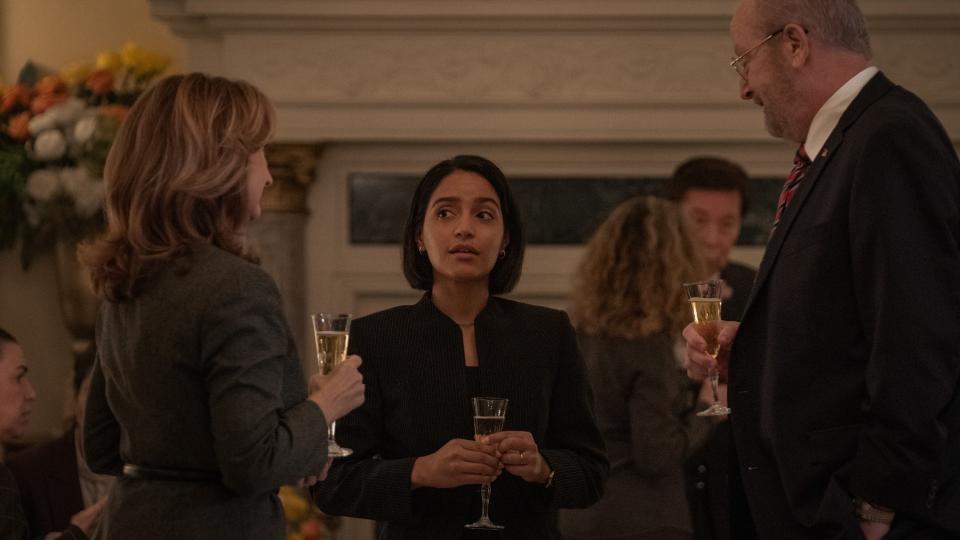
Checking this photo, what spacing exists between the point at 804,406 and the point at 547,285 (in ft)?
9.04

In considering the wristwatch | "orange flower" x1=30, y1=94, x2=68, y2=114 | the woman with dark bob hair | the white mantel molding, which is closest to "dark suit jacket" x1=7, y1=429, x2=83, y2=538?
the woman with dark bob hair

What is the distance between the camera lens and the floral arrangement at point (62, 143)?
4.47 metres

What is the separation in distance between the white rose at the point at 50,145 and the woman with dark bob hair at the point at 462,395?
224 cm

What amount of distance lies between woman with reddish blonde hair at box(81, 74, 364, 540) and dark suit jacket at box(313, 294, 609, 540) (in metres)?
0.48

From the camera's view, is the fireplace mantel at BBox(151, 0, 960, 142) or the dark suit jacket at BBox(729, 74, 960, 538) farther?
the fireplace mantel at BBox(151, 0, 960, 142)

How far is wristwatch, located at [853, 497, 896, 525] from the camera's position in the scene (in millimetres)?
1956

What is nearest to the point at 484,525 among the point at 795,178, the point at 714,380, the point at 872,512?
the point at 714,380

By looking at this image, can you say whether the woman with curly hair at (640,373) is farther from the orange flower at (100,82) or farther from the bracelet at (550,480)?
the orange flower at (100,82)

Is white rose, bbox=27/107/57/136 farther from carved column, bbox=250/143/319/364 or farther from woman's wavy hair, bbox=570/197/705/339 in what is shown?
woman's wavy hair, bbox=570/197/705/339

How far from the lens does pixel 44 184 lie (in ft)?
14.7

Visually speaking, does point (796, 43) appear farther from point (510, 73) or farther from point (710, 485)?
point (510, 73)

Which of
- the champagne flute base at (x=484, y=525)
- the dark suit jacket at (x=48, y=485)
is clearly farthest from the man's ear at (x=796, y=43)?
the dark suit jacket at (x=48, y=485)

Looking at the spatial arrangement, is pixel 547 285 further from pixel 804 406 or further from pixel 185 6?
pixel 804 406

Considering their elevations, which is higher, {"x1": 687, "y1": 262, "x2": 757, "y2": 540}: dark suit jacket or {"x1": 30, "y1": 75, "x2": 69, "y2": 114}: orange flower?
{"x1": 30, "y1": 75, "x2": 69, "y2": 114}: orange flower
